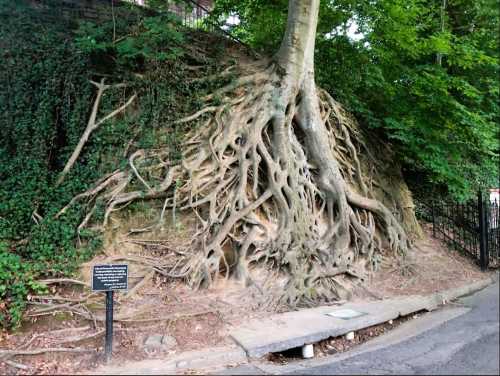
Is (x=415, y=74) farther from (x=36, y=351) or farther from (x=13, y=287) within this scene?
(x=36, y=351)

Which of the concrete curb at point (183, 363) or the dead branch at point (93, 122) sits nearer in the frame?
the concrete curb at point (183, 363)

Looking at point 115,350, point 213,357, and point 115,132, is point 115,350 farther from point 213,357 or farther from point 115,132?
point 115,132

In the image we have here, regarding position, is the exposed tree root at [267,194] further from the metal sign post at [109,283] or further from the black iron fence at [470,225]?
the black iron fence at [470,225]

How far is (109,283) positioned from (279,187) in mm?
3795

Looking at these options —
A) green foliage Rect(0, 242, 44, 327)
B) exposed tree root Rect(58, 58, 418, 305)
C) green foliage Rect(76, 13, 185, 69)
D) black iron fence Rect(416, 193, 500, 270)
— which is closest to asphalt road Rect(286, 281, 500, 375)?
exposed tree root Rect(58, 58, 418, 305)

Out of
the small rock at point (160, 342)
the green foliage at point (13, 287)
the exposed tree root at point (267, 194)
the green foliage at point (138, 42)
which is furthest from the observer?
the green foliage at point (138, 42)

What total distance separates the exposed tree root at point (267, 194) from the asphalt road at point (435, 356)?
1.82m

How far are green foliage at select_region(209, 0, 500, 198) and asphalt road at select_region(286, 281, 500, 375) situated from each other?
480cm

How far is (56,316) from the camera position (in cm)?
559

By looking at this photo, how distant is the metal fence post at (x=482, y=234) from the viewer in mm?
10039

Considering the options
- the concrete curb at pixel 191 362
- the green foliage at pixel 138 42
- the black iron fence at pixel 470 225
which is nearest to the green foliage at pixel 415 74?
the black iron fence at pixel 470 225

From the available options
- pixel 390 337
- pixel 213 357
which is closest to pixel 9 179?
pixel 213 357

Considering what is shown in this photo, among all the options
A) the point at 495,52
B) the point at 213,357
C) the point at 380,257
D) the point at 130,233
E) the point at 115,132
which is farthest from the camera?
the point at 495,52

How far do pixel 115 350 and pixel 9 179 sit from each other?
13.2 feet
